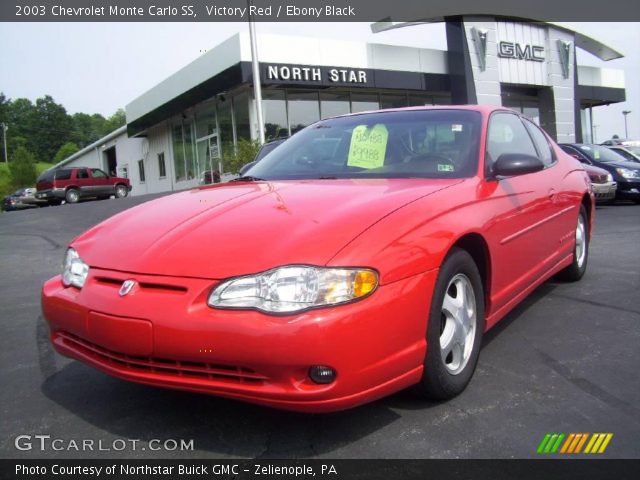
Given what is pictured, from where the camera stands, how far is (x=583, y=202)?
5105 millimetres

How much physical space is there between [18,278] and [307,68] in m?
12.8

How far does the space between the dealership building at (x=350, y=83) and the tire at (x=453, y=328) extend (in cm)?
1375

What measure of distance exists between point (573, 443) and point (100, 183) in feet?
92.5

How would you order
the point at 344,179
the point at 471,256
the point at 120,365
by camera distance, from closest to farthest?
1. the point at 120,365
2. the point at 471,256
3. the point at 344,179

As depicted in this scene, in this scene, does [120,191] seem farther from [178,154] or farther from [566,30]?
[566,30]

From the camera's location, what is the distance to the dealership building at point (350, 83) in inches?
694

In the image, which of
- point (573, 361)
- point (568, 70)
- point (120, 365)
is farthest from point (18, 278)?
point (568, 70)

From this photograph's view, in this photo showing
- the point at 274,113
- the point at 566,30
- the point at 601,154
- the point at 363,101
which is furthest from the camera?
the point at 566,30

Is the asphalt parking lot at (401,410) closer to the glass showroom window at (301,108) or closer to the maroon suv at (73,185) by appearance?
the glass showroom window at (301,108)

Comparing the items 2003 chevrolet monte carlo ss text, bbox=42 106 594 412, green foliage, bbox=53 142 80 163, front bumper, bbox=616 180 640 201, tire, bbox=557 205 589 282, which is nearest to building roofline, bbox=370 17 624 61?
front bumper, bbox=616 180 640 201

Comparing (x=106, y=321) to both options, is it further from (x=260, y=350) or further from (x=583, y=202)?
(x=583, y=202)

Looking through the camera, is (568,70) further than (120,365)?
Yes

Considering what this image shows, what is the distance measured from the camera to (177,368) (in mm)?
2246

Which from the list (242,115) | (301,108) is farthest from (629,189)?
(242,115)
